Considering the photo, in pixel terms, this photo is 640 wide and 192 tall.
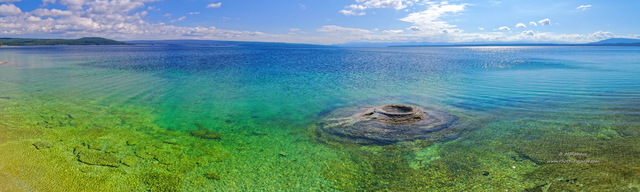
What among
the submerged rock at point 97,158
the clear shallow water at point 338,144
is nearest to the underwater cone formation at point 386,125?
the clear shallow water at point 338,144

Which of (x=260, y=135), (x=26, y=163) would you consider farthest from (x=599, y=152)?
(x=26, y=163)

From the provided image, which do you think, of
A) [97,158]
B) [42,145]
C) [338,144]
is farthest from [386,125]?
[42,145]

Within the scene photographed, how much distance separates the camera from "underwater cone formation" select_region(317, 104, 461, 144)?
1321cm

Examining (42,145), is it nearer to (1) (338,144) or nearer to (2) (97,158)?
(2) (97,158)

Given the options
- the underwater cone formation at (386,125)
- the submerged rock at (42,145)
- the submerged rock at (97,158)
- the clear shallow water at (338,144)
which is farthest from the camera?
the underwater cone formation at (386,125)

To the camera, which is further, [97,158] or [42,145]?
[42,145]

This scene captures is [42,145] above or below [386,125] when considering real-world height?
below

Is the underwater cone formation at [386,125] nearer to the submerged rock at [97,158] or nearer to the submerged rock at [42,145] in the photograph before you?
the submerged rock at [97,158]

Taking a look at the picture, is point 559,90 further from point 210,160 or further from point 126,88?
point 126,88

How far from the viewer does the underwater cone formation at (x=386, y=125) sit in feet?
43.3

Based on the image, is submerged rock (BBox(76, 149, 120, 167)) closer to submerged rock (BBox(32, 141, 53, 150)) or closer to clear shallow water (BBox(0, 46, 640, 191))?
clear shallow water (BBox(0, 46, 640, 191))

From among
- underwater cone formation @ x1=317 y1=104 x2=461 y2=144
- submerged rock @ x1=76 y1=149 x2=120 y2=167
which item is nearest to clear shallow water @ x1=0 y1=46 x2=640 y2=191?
submerged rock @ x1=76 y1=149 x2=120 y2=167

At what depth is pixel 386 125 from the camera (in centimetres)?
1480

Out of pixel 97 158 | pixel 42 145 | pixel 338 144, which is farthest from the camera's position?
pixel 338 144
